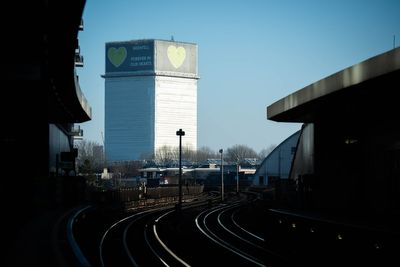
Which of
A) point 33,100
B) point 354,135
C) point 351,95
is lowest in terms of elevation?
point 354,135

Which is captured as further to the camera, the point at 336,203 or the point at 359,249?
the point at 336,203

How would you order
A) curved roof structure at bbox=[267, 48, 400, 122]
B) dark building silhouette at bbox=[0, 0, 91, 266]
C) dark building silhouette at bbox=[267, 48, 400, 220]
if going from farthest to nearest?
dark building silhouette at bbox=[267, 48, 400, 220], curved roof structure at bbox=[267, 48, 400, 122], dark building silhouette at bbox=[0, 0, 91, 266]

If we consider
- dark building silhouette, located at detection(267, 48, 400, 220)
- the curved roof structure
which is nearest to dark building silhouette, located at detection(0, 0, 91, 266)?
the curved roof structure

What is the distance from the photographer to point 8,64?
101 feet

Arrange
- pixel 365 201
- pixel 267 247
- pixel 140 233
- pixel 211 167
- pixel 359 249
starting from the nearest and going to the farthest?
pixel 359 249
pixel 267 247
pixel 365 201
pixel 140 233
pixel 211 167

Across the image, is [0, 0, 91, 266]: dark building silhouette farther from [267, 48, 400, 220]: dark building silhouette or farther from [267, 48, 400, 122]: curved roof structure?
[267, 48, 400, 220]: dark building silhouette

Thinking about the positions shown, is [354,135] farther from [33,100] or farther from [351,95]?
[33,100]

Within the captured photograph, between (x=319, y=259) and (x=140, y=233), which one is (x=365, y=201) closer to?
(x=319, y=259)

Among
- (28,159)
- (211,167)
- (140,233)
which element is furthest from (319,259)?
(211,167)

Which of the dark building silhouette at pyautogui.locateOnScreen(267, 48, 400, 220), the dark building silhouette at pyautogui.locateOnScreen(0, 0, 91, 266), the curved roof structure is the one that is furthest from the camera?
the dark building silhouette at pyautogui.locateOnScreen(267, 48, 400, 220)

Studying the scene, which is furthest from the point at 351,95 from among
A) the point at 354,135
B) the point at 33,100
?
the point at 33,100

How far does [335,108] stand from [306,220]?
670 cm

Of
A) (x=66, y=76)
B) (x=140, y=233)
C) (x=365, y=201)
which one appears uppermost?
(x=66, y=76)

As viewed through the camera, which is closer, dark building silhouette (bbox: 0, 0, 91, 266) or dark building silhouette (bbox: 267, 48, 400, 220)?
dark building silhouette (bbox: 0, 0, 91, 266)
